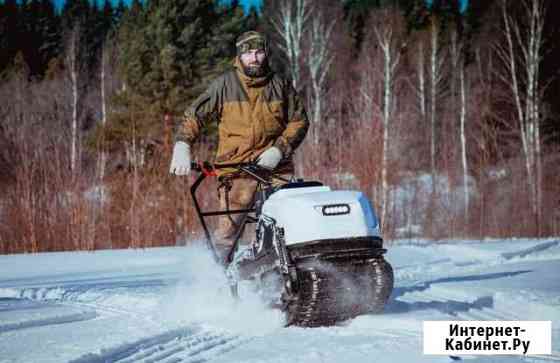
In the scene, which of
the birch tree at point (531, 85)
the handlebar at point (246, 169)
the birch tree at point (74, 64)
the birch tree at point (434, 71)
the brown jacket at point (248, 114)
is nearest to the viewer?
the handlebar at point (246, 169)

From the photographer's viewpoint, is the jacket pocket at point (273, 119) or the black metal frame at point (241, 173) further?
the jacket pocket at point (273, 119)

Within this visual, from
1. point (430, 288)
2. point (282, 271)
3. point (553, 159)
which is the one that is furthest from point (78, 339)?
point (553, 159)

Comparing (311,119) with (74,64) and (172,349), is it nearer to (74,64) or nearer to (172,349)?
(74,64)

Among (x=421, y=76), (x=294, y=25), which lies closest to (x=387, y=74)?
(x=294, y=25)

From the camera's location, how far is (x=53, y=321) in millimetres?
3412

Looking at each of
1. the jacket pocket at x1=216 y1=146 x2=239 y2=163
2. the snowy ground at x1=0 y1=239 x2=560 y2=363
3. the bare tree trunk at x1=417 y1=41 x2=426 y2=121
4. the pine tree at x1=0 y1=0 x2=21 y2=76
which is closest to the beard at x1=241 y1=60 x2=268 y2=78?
the jacket pocket at x1=216 y1=146 x2=239 y2=163

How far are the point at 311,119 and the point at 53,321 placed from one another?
44.3 ft

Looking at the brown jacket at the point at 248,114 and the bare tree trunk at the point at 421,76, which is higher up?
the bare tree trunk at the point at 421,76

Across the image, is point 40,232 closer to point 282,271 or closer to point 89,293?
point 89,293

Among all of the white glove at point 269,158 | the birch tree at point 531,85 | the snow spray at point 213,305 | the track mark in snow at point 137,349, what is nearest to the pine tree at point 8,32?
the birch tree at point 531,85

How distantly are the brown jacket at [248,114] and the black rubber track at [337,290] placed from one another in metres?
0.96

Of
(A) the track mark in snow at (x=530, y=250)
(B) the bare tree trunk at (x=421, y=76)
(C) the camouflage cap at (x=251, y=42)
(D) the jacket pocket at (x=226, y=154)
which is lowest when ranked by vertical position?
(A) the track mark in snow at (x=530, y=250)

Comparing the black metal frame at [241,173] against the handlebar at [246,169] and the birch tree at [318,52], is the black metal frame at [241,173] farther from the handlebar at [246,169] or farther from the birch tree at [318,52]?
the birch tree at [318,52]

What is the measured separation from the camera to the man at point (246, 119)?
364 centimetres
